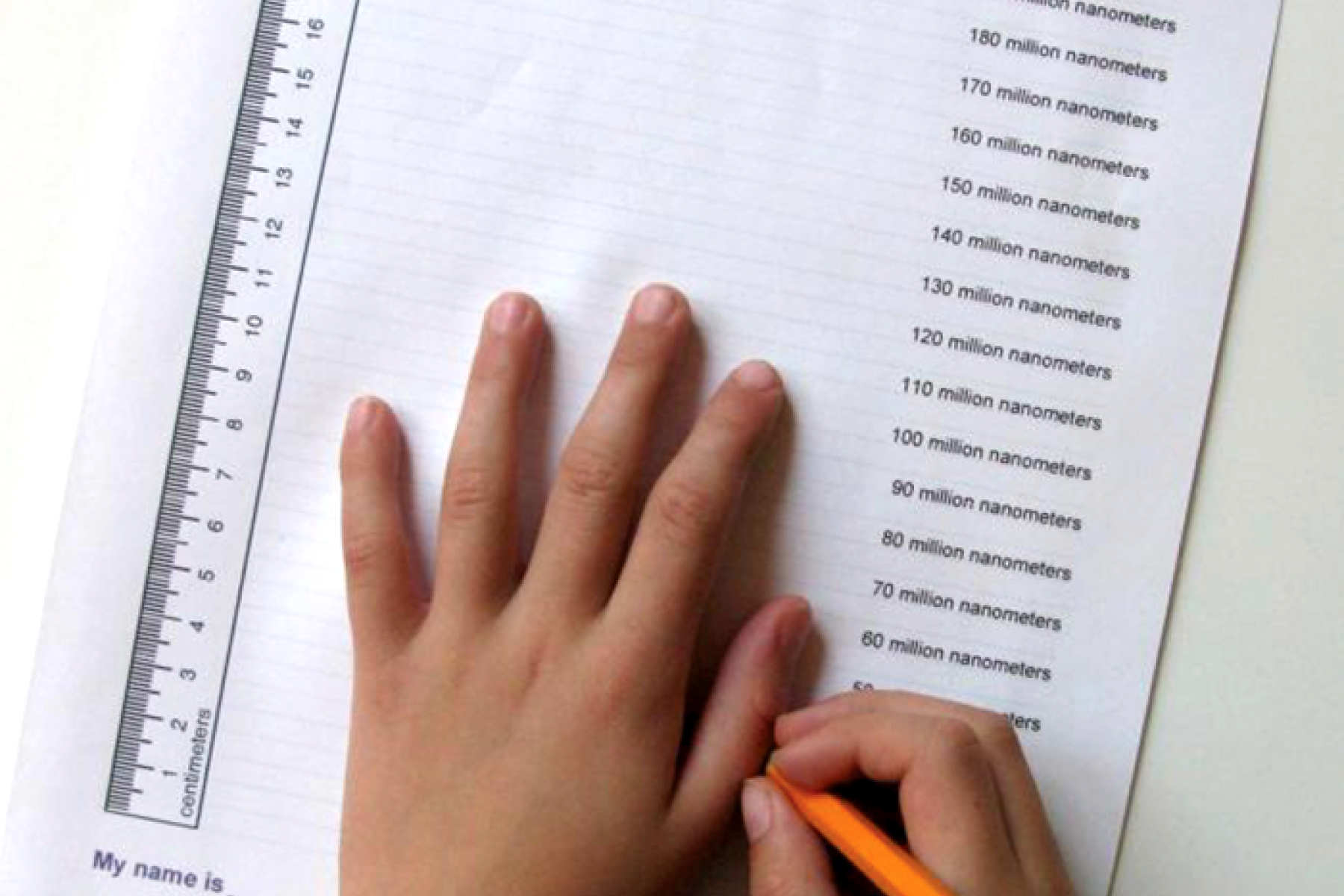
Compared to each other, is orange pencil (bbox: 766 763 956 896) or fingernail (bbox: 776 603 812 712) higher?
fingernail (bbox: 776 603 812 712)

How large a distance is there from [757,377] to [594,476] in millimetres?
73

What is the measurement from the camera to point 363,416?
1.89ft

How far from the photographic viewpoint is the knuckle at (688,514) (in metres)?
0.56

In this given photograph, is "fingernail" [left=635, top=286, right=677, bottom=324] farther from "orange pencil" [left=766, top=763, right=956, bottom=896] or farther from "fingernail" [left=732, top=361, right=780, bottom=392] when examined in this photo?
"orange pencil" [left=766, top=763, right=956, bottom=896]

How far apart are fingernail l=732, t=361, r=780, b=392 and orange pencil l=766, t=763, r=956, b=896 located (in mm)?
143

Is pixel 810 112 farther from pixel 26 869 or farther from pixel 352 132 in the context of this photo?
pixel 26 869

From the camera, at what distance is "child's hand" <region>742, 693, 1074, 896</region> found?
0.52 m

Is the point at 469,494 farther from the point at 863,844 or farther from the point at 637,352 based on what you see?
the point at 863,844

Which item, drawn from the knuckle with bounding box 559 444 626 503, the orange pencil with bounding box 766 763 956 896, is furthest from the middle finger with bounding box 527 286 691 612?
the orange pencil with bounding box 766 763 956 896

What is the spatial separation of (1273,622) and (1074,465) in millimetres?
101

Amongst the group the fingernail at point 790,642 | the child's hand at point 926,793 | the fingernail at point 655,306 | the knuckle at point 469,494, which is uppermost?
the fingernail at point 655,306

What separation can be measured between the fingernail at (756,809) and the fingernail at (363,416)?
0.20 meters

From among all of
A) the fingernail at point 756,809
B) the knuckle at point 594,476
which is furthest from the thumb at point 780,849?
the knuckle at point 594,476

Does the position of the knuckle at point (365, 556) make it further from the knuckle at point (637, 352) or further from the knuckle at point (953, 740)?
the knuckle at point (953, 740)
